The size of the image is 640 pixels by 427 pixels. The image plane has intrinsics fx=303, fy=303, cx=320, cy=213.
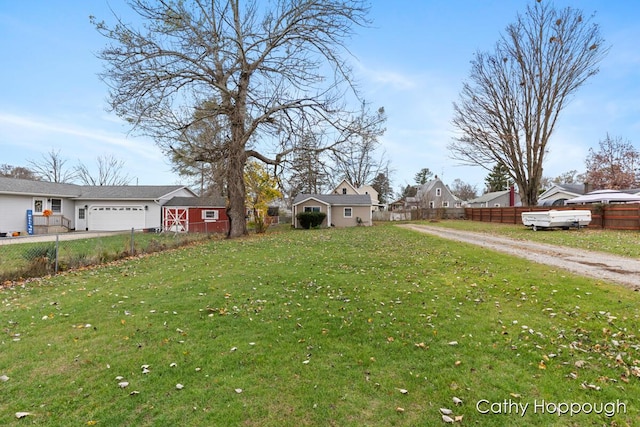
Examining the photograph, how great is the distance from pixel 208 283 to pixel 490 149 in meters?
Answer: 27.1

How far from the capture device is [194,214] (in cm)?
2680

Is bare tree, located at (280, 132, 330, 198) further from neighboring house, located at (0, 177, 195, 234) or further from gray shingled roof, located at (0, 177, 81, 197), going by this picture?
gray shingled roof, located at (0, 177, 81, 197)

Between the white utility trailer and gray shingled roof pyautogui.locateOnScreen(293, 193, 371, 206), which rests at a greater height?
gray shingled roof pyautogui.locateOnScreen(293, 193, 371, 206)

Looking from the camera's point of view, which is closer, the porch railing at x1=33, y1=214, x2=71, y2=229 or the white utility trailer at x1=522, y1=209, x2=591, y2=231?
the white utility trailer at x1=522, y1=209, x2=591, y2=231

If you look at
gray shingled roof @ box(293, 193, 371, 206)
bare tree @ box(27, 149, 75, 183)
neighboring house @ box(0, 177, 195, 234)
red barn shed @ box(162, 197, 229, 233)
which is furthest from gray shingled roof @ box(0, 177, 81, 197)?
bare tree @ box(27, 149, 75, 183)

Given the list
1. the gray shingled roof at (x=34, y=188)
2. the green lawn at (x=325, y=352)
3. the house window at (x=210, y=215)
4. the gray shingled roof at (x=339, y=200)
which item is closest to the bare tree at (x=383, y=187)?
the gray shingled roof at (x=339, y=200)

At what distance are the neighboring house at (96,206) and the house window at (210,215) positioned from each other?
3538mm

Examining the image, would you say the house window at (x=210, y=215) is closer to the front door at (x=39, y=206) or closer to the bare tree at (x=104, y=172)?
the front door at (x=39, y=206)

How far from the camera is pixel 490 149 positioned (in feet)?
86.6

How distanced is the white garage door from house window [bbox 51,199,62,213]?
6.70 ft

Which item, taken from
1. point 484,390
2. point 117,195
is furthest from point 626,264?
point 117,195

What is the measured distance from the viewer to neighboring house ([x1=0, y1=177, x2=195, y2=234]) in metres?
23.0

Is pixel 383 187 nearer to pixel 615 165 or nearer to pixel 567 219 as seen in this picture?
pixel 615 165

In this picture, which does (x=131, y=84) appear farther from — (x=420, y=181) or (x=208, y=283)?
(x=420, y=181)
